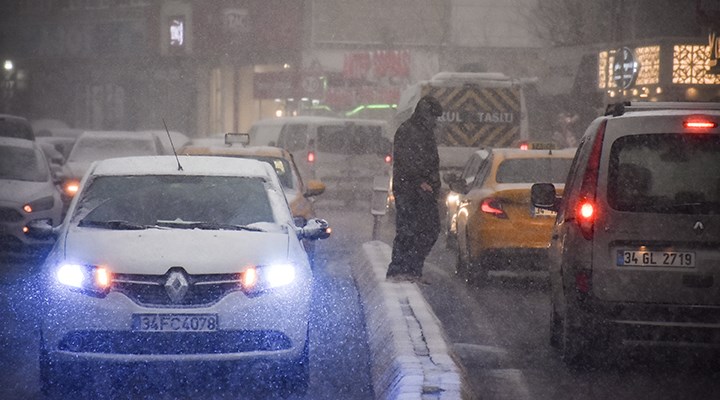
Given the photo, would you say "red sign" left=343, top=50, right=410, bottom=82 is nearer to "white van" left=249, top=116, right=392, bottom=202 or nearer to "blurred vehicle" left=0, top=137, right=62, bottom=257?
"white van" left=249, top=116, right=392, bottom=202

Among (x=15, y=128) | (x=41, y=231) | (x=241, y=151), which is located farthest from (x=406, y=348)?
(x=15, y=128)

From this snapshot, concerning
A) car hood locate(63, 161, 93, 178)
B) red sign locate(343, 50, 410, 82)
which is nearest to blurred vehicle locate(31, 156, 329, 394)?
car hood locate(63, 161, 93, 178)

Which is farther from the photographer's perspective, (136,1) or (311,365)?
(136,1)

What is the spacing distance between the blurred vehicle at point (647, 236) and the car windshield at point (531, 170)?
5.89 metres

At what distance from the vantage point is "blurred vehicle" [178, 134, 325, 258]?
14.7 m

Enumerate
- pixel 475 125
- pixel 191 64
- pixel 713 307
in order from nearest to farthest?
pixel 713 307 < pixel 475 125 < pixel 191 64

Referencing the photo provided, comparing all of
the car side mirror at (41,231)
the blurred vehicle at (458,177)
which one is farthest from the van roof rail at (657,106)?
the blurred vehicle at (458,177)

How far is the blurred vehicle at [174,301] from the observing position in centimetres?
777

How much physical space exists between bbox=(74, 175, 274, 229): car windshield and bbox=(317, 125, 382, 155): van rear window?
19534 mm

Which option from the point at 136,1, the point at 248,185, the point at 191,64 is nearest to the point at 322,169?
the point at 248,185

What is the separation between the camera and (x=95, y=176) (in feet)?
30.4

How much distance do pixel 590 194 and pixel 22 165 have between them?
11.4 metres

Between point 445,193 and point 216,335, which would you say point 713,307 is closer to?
point 216,335

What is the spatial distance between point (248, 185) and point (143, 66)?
197 feet
